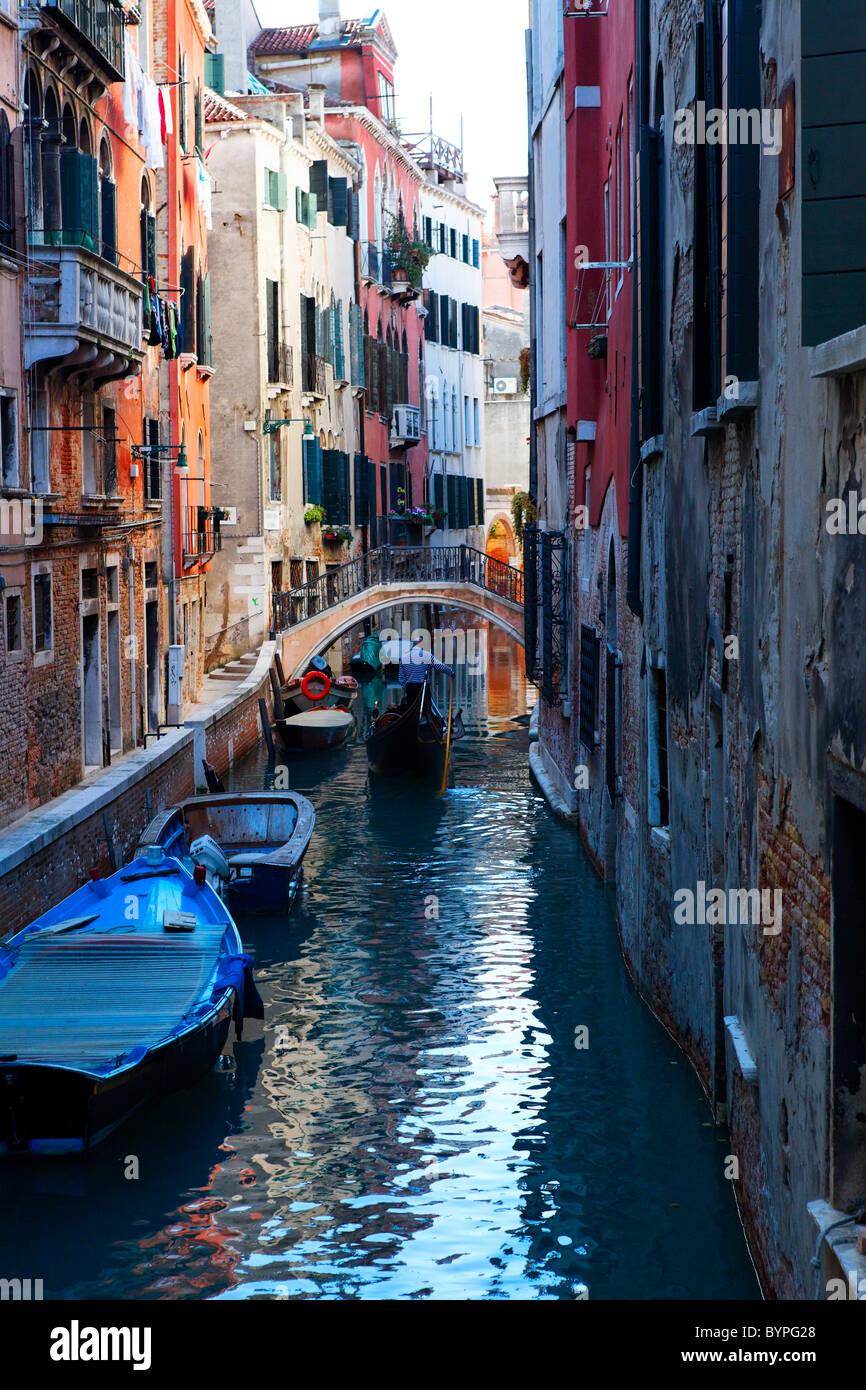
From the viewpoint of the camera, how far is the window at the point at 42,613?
48.8 ft

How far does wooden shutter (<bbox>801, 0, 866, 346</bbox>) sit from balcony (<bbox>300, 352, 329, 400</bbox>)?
25.0m

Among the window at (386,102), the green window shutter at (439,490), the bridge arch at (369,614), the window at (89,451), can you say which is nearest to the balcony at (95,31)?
the window at (89,451)

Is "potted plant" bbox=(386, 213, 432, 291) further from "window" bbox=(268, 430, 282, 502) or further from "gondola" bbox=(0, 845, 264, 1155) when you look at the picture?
"gondola" bbox=(0, 845, 264, 1155)

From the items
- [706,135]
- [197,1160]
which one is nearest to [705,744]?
[706,135]

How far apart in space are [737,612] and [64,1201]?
13.5 ft

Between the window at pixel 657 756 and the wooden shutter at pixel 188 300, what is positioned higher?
the wooden shutter at pixel 188 300

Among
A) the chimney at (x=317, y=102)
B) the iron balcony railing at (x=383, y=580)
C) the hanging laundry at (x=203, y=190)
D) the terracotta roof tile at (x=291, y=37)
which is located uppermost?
the terracotta roof tile at (x=291, y=37)

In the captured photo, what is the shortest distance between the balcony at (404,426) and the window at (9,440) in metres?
23.9

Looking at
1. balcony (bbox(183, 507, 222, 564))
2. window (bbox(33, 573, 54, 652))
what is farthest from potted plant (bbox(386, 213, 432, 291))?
window (bbox(33, 573, 54, 652))

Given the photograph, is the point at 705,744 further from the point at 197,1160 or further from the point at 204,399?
the point at 204,399

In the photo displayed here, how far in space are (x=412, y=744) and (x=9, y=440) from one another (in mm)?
8194

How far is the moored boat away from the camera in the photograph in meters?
23.6

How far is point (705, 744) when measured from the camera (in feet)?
26.2

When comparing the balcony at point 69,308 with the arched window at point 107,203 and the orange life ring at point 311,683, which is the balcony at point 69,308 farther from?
the orange life ring at point 311,683
